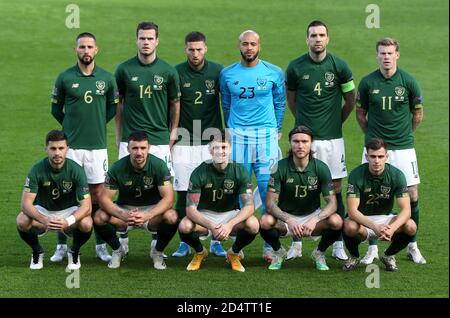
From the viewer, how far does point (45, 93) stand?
1953 centimetres

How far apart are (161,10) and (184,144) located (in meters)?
18.4

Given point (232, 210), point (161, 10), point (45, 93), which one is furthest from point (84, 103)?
point (161, 10)

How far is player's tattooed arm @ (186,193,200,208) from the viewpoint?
942 centimetres

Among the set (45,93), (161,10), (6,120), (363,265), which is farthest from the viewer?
(161,10)

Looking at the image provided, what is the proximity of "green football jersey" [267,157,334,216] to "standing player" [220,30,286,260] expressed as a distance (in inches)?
22.1

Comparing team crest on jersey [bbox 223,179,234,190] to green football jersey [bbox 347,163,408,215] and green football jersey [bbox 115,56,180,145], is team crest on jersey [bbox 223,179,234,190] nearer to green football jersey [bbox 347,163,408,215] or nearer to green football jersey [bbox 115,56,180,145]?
green football jersey [bbox 115,56,180,145]

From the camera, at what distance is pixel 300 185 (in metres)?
9.53

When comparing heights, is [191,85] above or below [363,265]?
above

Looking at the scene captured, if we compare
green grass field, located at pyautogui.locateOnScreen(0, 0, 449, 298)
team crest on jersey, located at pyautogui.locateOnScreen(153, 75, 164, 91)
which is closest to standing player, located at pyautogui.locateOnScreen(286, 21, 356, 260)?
green grass field, located at pyautogui.locateOnScreen(0, 0, 449, 298)

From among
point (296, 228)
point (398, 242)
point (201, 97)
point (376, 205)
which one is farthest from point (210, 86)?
point (398, 242)

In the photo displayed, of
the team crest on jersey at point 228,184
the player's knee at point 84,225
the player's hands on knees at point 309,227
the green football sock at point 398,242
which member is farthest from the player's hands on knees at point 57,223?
the green football sock at point 398,242

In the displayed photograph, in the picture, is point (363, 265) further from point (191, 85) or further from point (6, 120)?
point (6, 120)

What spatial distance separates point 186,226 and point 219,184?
0.52 m

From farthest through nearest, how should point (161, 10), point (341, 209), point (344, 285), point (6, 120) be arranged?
point (161, 10) → point (6, 120) → point (341, 209) → point (344, 285)
